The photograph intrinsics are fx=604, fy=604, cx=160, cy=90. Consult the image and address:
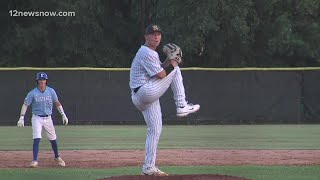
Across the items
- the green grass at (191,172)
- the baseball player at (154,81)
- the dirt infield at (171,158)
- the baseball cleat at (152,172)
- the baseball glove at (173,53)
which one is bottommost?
the dirt infield at (171,158)

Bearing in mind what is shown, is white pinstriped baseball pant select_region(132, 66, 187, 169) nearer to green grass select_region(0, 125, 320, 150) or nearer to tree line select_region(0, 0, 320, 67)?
green grass select_region(0, 125, 320, 150)

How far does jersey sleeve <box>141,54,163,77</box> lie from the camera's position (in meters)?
7.29

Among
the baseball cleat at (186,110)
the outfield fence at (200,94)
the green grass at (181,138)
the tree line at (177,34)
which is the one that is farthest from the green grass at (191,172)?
the tree line at (177,34)

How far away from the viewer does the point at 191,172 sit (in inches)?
373

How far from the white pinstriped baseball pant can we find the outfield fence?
1518 cm

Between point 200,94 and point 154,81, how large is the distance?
16171 mm

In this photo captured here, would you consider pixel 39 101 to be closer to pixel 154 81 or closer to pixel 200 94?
pixel 154 81

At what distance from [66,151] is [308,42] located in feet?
64.0

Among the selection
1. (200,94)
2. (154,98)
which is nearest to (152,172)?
(154,98)

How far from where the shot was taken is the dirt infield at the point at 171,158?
10.9 metres

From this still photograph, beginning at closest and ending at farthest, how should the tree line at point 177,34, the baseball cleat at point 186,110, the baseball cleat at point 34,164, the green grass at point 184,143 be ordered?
the baseball cleat at point 186,110 → the green grass at point 184,143 → the baseball cleat at point 34,164 → the tree line at point 177,34

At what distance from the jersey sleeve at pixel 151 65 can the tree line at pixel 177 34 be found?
1981 centimetres

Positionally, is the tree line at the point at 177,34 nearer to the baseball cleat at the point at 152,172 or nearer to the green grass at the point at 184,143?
the green grass at the point at 184,143

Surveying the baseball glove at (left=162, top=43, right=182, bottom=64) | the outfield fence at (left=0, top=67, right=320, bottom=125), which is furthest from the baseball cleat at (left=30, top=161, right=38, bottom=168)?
the outfield fence at (left=0, top=67, right=320, bottom=125)
